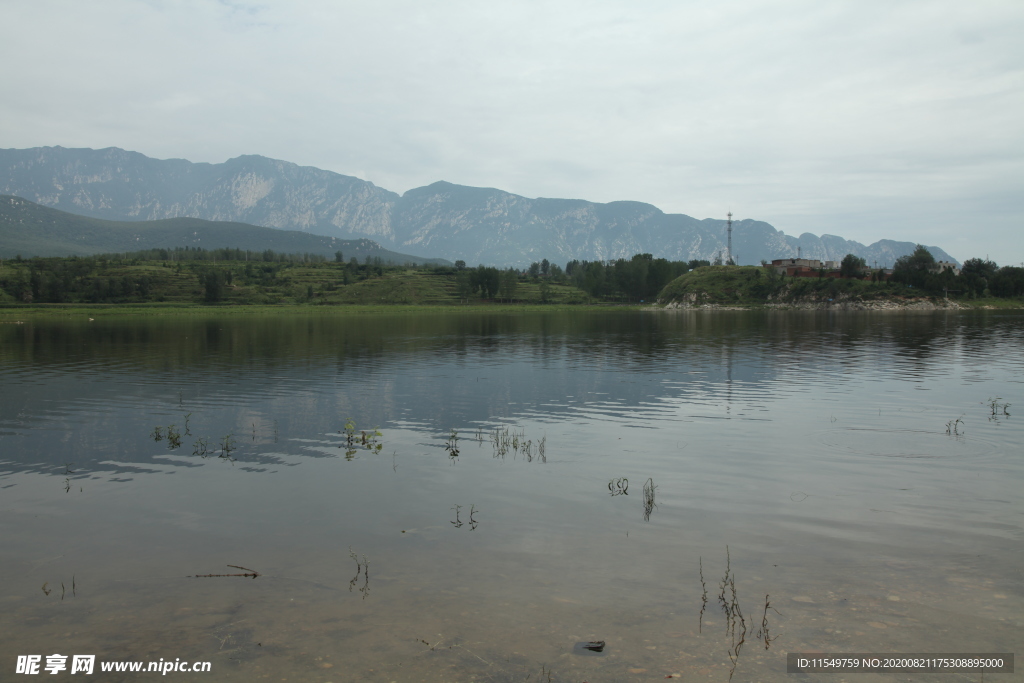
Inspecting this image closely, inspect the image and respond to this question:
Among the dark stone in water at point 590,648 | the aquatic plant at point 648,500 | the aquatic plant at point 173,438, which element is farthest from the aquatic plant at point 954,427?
the aquatic plant at point 173,438

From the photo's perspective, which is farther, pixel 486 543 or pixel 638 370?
pixel 638 370

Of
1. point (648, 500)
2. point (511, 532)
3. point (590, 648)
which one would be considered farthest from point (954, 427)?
point (590, 648)

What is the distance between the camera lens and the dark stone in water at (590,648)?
10141 mm

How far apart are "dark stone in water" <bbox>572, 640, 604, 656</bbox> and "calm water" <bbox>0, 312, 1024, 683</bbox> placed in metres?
0.13

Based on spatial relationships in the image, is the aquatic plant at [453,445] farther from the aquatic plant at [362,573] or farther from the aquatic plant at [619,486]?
the aquatic plant at [362,573]

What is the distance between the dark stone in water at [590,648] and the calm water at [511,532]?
5.0 inches

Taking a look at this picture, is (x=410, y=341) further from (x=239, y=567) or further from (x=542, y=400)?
(x=239, y=567)

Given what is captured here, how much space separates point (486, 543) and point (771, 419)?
21.0 m

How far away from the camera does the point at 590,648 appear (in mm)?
10250

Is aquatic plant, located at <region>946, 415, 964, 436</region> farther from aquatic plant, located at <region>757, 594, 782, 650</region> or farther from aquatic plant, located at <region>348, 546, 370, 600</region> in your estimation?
aquatic plant, located at <region>348, 546, 370, 600</region>

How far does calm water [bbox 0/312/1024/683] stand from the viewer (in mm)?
10602


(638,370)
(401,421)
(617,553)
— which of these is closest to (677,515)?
(617,553)

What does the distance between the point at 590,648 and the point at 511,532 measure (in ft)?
19.3

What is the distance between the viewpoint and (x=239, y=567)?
542 inches
